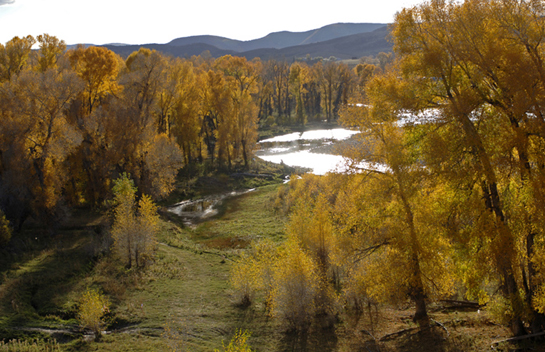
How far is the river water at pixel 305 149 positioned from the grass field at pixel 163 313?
28.2 meters

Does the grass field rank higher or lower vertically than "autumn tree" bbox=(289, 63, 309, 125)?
lower

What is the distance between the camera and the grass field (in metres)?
12.0

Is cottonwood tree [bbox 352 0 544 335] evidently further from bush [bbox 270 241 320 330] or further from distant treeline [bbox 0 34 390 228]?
→ distant treeline [bbox 0 34 390 228]

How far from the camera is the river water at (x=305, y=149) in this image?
2002 inches

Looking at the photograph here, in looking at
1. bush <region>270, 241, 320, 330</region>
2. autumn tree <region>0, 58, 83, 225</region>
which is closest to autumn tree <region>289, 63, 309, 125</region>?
autumn tree <region>0, 58, 83, 225</region>

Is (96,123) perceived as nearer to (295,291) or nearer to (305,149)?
(295,291)

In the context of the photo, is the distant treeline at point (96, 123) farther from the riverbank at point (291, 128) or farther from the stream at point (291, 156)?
the riverbank at point (291, 128)

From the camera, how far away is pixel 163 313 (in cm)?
1468

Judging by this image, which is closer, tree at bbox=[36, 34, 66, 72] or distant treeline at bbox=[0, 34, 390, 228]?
distant treeline at bbox=[0, 34, 390, 228]

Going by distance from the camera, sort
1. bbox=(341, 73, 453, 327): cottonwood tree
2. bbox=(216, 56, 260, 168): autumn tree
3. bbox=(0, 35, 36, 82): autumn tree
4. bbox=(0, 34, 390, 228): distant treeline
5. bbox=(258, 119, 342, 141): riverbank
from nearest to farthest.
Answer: bbox=(341, 73, 453, 327): cottonwood tree
bbox=(0, 34, 390, 228): distant treeline
bbox=(0, 35, 36, 82): autumn tree
bbox=(216, 56, 260, 168): autumn tree
bbox=(258, 119, 342, 141): riverbank

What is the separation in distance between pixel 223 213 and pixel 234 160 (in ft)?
58.3

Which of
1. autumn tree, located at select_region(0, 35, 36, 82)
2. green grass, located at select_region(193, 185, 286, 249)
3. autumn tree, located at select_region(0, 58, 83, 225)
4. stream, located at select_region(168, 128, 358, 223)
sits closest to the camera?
autumn tree, located at select_region(0, 58, 83, 225)

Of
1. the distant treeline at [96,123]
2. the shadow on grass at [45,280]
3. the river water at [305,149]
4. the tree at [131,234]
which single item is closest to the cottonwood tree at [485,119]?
the shadow on grass at [45,280]

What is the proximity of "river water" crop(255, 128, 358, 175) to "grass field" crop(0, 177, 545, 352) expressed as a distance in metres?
28.2
